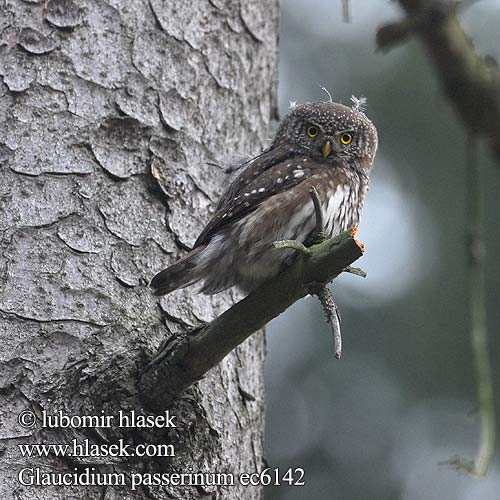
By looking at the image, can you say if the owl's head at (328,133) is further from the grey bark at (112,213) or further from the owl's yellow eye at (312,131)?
the grey bark at (112,213)

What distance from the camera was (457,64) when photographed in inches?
91.9

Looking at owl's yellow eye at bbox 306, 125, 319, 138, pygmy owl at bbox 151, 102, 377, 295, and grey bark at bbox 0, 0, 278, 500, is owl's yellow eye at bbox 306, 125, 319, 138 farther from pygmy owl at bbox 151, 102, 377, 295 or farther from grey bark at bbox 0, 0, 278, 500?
grey bark at bbox 0, 0, 278, 500

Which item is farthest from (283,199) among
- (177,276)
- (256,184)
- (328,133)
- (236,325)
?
(236,325)

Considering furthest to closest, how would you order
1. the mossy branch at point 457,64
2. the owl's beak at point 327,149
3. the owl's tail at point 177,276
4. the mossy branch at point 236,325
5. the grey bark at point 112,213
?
the owl's beak at point 327,149
the owl's tail at point 177,276
the grey bark at point 112,213
the mossy branch at point 457,64
the mossy branch at point 236,325

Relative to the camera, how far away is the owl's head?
341cm

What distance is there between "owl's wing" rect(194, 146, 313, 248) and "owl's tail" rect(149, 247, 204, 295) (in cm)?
18

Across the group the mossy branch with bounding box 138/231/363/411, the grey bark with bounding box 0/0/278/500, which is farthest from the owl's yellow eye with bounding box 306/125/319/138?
the mossy branch with bounding box 138/231/363/411

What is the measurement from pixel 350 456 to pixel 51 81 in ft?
15.7

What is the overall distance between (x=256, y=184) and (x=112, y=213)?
0.58 meters

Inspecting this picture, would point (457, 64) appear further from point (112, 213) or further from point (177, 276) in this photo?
point (112, 213)

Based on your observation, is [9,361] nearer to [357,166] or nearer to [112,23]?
[112,23]

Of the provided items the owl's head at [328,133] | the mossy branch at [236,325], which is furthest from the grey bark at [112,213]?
the owl's head at [328,133]

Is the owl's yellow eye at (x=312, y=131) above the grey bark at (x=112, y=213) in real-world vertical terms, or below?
above

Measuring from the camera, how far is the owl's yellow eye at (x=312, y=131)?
345 centimetres
